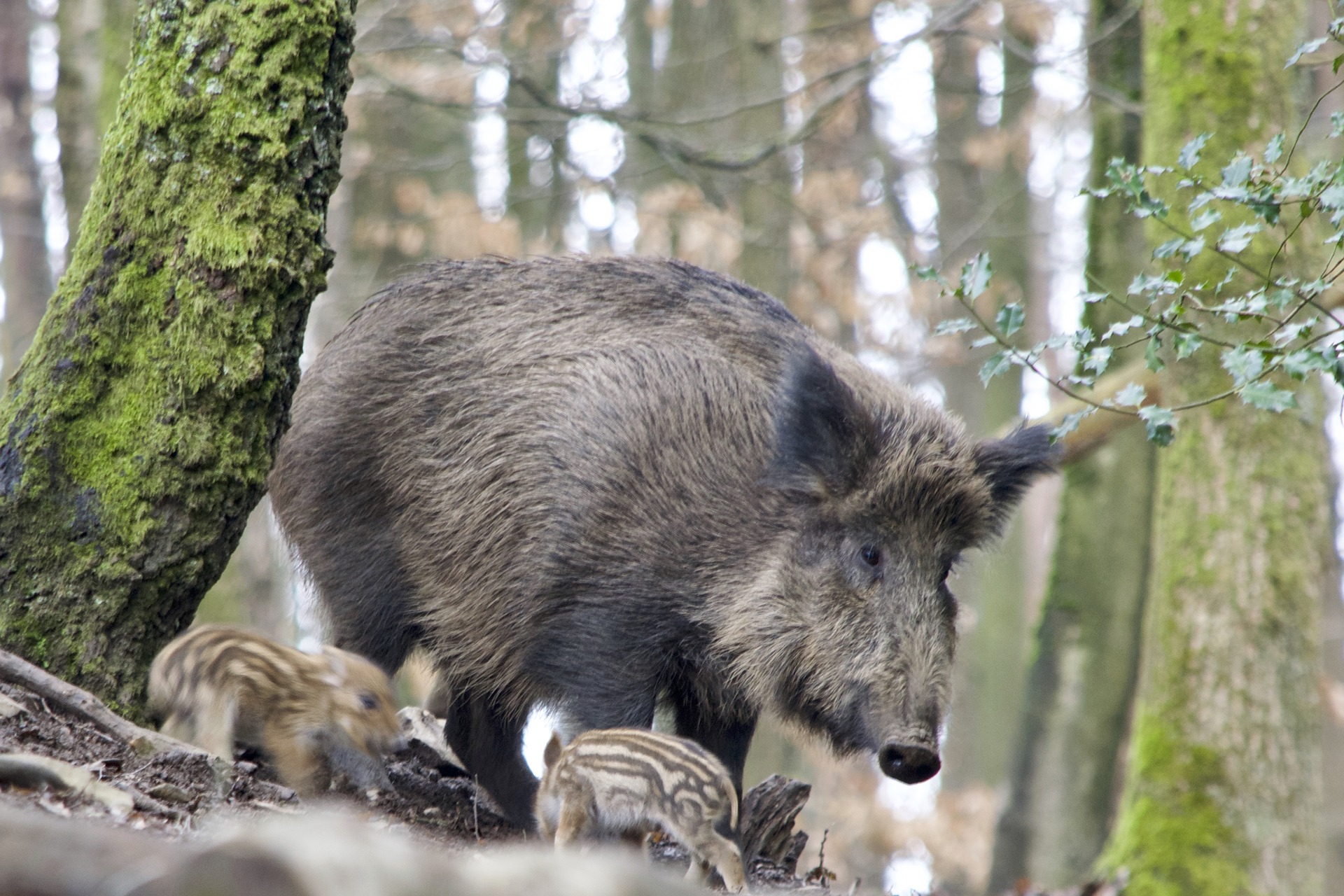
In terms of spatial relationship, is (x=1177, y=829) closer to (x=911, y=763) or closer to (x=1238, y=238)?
(x=911, y=763)

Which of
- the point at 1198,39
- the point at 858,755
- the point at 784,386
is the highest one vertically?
the point at 1198,39

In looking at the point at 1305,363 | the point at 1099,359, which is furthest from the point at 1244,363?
the point at 1099,359

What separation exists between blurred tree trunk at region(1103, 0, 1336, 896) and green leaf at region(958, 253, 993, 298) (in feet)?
7.85

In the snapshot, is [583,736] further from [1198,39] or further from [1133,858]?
[1198,39]

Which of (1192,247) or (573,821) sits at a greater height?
(1192,247)

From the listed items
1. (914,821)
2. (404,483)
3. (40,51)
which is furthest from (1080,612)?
(40,51)

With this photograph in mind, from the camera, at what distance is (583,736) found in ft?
13.3

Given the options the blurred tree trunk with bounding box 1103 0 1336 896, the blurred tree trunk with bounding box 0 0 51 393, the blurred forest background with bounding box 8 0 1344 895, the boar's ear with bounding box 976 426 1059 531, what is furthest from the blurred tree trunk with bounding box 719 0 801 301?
the blurred tree trunk with bounding box 0 0 51 393

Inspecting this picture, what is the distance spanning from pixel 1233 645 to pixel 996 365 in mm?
2778

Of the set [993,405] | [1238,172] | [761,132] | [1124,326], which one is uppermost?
[761,132]

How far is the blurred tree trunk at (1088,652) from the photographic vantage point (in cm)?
840

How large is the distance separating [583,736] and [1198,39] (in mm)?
Result: 4305

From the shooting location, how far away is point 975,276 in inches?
139

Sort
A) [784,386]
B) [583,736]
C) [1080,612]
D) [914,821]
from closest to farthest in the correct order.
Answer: [583,736], [784,386], [1080,612], [914,821]
